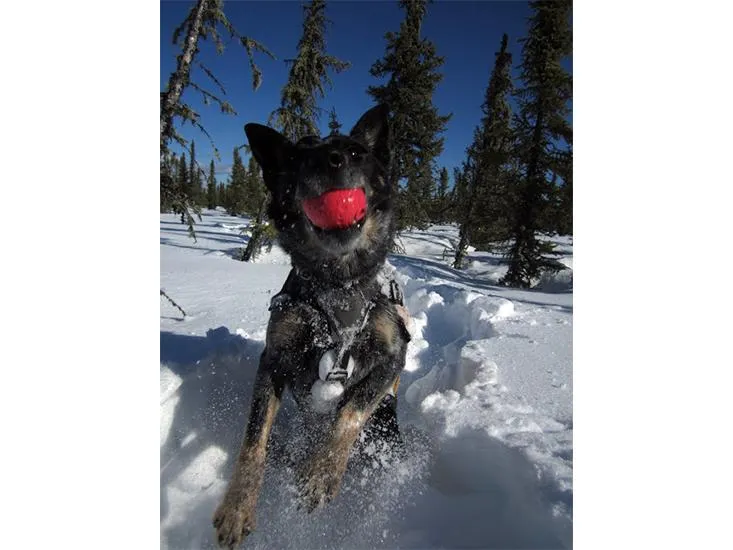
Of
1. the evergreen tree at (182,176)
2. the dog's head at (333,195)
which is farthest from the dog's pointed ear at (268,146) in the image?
the evergreen tree at (182,176)

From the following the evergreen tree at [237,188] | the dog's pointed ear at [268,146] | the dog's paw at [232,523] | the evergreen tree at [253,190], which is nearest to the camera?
the dog's paw at [232,523]

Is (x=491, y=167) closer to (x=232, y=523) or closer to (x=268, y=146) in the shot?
(x=268, y=146)

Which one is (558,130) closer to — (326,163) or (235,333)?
(326,163)

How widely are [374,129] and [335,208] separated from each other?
0.76m

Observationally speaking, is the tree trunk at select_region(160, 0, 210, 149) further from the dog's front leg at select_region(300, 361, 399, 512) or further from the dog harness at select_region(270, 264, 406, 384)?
the dog's front leg at select_region(300, 361, 399, 512)

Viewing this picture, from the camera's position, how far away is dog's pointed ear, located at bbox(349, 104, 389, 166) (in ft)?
6.72

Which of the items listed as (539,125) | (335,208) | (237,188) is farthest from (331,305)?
(539,125)

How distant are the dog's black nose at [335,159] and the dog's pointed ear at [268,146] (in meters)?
0.49

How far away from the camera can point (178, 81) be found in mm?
2303

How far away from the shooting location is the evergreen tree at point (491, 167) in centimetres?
216

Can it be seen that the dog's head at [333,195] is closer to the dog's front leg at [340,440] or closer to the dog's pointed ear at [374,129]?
the dog's pointed ear at [374,129]

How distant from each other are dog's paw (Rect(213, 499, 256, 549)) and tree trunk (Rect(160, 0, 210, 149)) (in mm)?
2098
